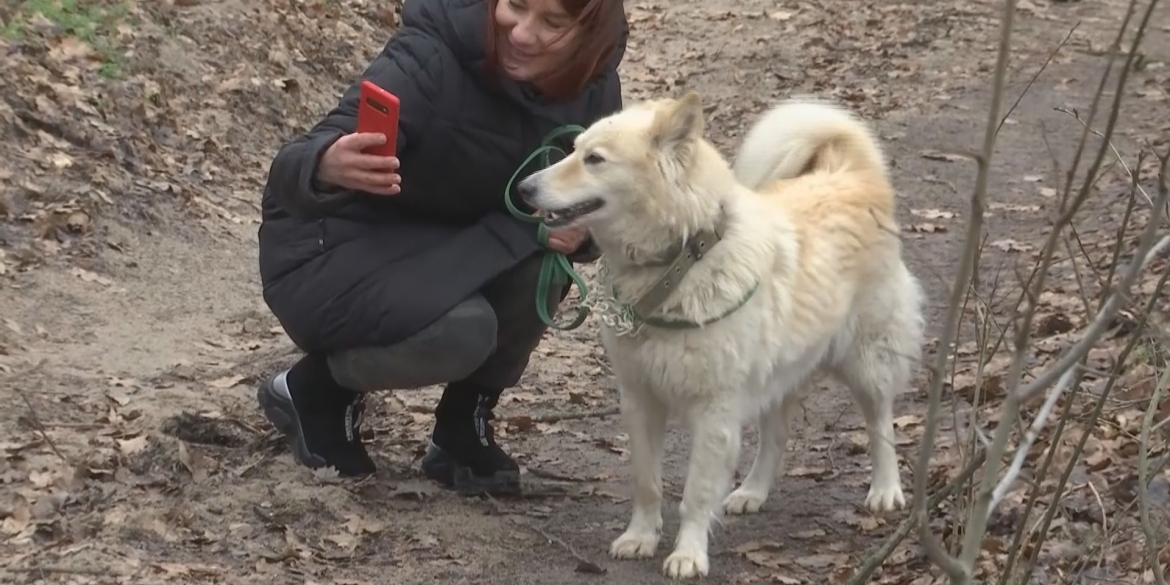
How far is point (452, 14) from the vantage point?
128 inches

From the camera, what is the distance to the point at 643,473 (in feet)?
10.8

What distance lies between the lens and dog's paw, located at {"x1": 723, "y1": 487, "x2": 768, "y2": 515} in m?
3.78

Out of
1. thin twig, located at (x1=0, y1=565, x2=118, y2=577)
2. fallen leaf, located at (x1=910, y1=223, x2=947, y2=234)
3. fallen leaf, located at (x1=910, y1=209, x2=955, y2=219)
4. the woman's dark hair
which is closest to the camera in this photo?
thin twig, located at (x1=0, y1=565, x2=118, y2=577)

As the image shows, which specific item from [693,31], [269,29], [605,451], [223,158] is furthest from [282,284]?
[693,31]

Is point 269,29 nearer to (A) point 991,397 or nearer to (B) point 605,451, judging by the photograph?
(B) point 605,451

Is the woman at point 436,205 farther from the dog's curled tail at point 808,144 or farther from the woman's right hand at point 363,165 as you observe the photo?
the dog's curled tail at point 808,144

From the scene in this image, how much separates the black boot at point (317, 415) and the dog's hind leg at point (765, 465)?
1182mm

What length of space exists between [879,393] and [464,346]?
4.35 feet

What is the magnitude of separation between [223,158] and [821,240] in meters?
4.65

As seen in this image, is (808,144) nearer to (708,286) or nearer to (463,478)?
(708,286)

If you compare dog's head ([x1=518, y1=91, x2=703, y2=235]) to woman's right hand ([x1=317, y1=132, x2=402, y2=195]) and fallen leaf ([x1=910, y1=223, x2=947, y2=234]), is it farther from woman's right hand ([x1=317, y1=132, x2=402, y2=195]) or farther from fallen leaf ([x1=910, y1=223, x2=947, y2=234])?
fallen leaf ([x1=910, y1=223, x2=947, y2=234])

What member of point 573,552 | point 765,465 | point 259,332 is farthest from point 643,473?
point 259,332

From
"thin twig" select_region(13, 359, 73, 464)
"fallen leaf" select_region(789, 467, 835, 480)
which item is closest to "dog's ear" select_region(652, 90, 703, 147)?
"fallen leaf" select_region(789, 467, 835, 480)

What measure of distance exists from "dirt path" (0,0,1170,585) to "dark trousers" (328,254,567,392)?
1.25 ft
